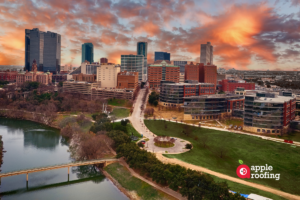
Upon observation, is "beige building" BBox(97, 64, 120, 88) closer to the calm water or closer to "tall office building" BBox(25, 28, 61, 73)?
the calm water

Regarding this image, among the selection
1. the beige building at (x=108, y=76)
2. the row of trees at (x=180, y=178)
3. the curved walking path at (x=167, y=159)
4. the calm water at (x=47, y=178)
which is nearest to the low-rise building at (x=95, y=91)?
the beige building at (x=108, y=76)

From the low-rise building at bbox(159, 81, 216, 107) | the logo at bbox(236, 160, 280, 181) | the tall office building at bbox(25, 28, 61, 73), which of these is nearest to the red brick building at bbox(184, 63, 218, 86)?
the low-rise building at bbox(159, 81, 216, 107)

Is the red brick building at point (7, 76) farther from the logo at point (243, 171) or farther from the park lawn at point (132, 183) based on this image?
the logo at point (243, 171)

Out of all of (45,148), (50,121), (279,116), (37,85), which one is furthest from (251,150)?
(37,85)

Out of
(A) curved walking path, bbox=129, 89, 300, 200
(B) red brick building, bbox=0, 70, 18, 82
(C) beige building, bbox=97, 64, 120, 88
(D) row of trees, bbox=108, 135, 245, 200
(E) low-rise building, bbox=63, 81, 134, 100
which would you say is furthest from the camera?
(B) red brick building, bbox=0, 70, 18, 82

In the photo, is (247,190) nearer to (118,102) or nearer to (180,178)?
(180,178)

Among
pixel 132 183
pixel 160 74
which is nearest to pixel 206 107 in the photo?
pixel 132 183

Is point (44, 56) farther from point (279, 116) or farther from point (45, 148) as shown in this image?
point (279, 116)
